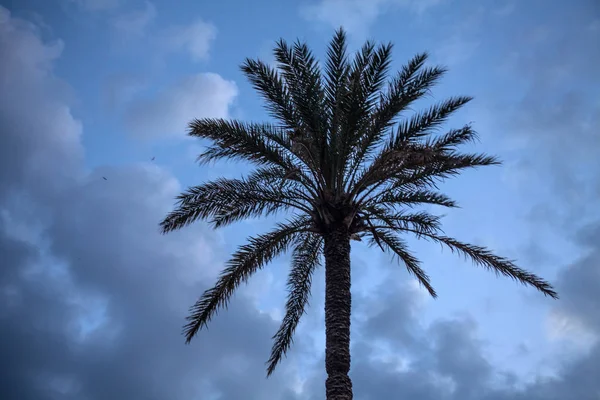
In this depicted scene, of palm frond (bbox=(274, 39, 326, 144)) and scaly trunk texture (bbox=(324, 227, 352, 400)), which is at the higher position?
palm frond (bbox=(274, 39, 326, 144))

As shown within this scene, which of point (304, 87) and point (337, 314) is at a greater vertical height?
point (304, 87)

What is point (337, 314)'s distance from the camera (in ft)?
46.2

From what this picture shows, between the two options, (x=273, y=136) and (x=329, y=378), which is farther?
(x=273, y=136)

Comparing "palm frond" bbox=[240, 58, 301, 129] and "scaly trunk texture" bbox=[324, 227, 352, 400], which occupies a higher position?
"palm frond" bbox=[240, 58, 301, 129]

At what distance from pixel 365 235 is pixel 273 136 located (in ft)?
11.0

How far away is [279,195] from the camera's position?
15.0 m

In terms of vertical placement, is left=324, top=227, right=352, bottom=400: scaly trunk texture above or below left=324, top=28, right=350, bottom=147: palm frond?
below

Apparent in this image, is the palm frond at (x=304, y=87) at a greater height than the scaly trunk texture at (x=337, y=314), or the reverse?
the palm frond at (x=304, y=87)

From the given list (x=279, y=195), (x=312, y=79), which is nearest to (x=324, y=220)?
(x=279, y=195)

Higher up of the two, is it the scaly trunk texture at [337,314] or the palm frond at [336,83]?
the palm frond at [336,83]

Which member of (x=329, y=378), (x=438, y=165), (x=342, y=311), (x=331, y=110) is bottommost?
(x=329, y=378)

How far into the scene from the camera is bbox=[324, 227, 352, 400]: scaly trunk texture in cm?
1341

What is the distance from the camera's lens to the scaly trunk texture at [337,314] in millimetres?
13414

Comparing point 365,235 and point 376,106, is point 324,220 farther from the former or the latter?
point 376,106
